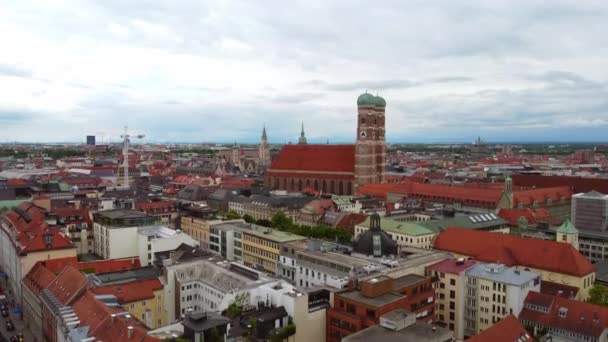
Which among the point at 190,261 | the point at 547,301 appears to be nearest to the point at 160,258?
the point at 190,261

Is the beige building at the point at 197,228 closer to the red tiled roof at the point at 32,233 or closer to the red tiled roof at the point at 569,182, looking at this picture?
the red tiled roof at the point at 32,233

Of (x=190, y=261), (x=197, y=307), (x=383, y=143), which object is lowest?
(x=197, y=307)

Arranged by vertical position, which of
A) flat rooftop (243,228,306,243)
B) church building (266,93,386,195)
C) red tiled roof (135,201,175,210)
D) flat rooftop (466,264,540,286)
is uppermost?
church building (266,93,386,195)

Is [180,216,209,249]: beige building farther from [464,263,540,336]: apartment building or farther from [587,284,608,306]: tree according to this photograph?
[587,284,608,306]: tree

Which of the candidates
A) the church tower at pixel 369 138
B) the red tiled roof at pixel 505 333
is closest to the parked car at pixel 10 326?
the red tiled roof at pixel 505 333

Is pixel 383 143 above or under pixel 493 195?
above

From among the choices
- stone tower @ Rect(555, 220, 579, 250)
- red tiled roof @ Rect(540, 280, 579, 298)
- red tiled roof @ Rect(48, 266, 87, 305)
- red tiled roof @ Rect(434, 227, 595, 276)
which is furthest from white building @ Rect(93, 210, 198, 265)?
stone tower @ Rect(555, 220, 579, 250)

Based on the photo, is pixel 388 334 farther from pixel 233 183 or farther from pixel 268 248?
pixel 233 183

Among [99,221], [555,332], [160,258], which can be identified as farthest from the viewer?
[99,221]
